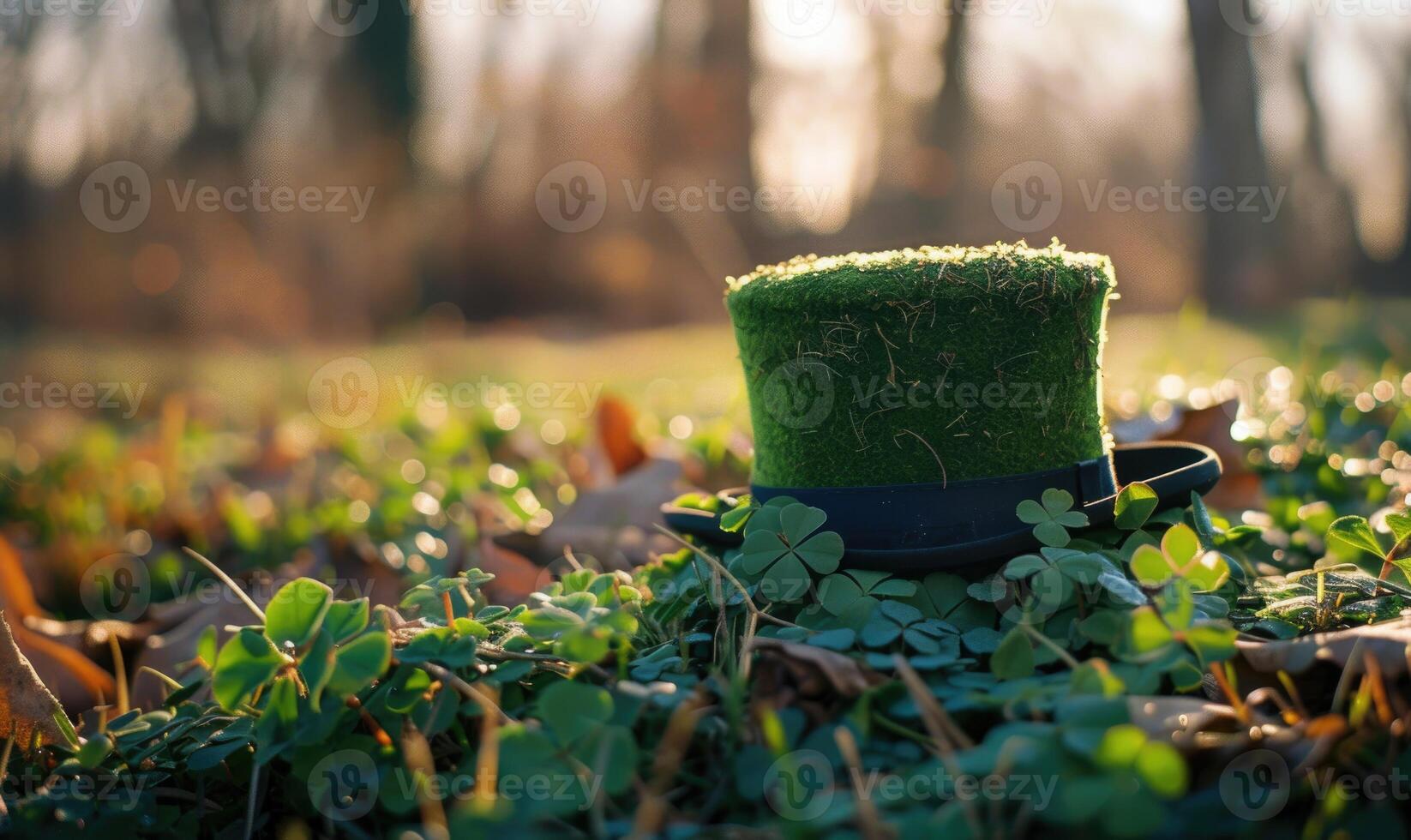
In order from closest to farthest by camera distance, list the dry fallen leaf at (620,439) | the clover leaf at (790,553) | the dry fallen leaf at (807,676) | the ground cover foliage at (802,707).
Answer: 1. the ground cover foliage at (802,707)
2. the dry fallen leaf at (807,676)
3. the clover leaf at (790,553)
4. the dry fallen leaf at (620,439)

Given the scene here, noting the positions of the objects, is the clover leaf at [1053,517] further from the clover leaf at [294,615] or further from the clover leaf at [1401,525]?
the clover leaf at [294,615]

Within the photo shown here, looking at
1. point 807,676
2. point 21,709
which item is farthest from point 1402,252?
point 21,709

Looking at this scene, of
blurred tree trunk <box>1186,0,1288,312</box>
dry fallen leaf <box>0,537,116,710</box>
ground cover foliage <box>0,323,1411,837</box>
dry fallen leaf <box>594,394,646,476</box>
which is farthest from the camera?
blurred tree trunk <box>1186,0,1288,312</box>

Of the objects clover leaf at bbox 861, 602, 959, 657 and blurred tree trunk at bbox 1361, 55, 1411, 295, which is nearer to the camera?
clover leaf at bbox 861, 602, 959, 657

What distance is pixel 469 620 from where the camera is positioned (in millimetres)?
1349

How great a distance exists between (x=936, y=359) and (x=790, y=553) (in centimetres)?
36

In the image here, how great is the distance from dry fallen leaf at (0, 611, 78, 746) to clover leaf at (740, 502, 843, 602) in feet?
3.47

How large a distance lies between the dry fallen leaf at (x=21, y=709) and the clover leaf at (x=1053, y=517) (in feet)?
4.75

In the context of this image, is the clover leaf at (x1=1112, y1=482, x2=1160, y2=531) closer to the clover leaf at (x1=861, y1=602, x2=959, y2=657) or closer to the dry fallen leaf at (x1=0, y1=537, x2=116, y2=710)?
the clover leaf at (x1=861, y1=602, x2=959, y2=657)

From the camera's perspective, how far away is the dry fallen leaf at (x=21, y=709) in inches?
57.8

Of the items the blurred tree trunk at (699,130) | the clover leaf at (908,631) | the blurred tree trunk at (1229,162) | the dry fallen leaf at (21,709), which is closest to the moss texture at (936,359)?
the clover leaf at (908,631)

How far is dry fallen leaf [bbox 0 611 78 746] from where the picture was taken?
1.47 meters

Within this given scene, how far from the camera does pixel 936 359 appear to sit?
1.46 m

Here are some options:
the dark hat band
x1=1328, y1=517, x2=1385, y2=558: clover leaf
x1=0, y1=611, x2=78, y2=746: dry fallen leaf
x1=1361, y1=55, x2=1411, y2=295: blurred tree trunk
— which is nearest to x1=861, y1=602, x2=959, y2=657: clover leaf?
the dark hat band
